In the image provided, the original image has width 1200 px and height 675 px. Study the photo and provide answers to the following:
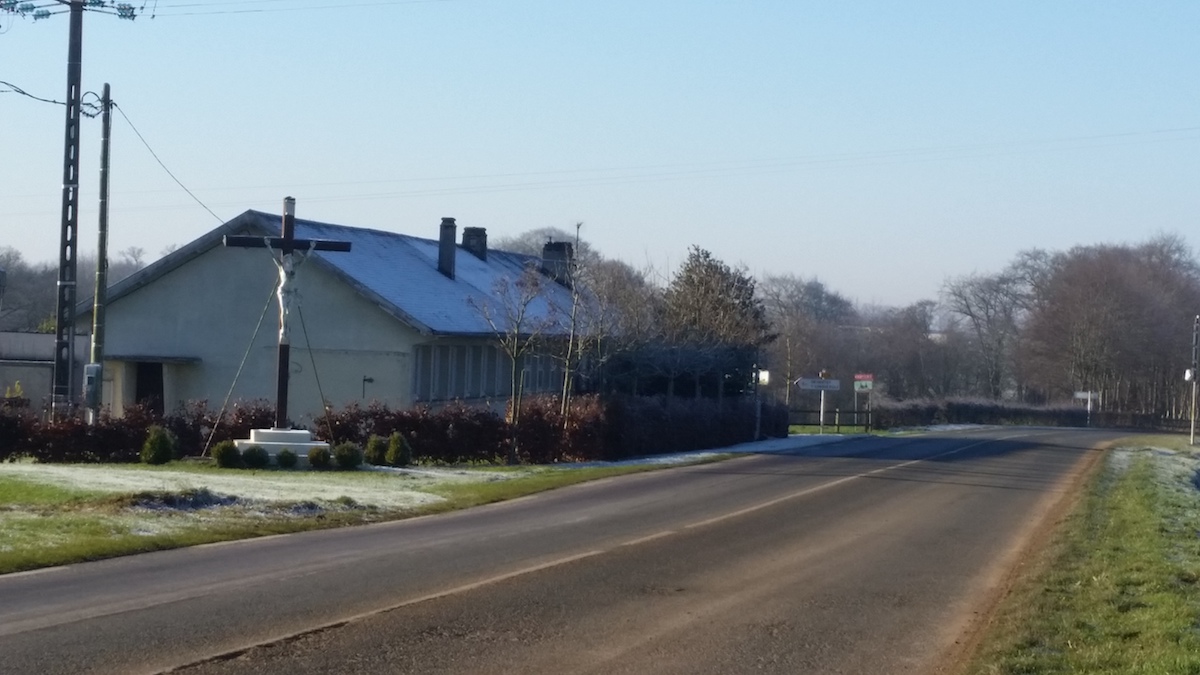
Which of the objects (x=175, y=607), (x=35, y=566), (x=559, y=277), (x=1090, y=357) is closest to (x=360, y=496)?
(x=35, y=566)

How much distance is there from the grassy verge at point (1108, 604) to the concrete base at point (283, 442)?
1373 cm

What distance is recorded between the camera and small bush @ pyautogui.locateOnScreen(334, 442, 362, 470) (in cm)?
2461

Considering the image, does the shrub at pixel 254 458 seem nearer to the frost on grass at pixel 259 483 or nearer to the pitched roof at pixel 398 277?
the frost on grass at pixel 259 483

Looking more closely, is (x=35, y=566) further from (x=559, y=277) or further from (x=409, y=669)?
(x=559, y=277)

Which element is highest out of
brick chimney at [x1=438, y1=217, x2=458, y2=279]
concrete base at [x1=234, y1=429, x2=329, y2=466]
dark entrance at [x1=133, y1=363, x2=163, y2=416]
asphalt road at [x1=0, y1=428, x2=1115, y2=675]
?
brick chimney at [x1=438, y1=217, x2=458, y2=279]

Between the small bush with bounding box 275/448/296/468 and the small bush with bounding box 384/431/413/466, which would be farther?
the small bush with bounding box 384/431/413/466

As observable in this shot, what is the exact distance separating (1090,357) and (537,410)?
63062 millimetres

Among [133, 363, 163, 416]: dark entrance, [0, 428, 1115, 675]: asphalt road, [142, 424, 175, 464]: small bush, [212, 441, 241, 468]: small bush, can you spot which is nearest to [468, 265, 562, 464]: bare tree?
[212, 441, 241, 468]: small bush

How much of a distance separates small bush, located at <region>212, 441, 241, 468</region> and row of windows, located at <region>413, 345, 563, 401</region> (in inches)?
377

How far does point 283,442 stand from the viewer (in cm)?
2502

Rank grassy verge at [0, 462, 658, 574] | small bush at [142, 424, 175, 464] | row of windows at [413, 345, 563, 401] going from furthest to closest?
row of windows at [413, 345, 563, 401]
small bush at [142, 424, 175, 464]
grassy verge at [0, 462, 658, 574]

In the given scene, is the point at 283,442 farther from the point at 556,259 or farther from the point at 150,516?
the point at 556,259

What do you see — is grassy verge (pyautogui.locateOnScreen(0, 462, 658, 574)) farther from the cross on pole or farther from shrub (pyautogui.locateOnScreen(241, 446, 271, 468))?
the cross on pole

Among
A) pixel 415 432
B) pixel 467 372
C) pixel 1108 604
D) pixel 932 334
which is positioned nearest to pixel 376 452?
pixel 415 432
